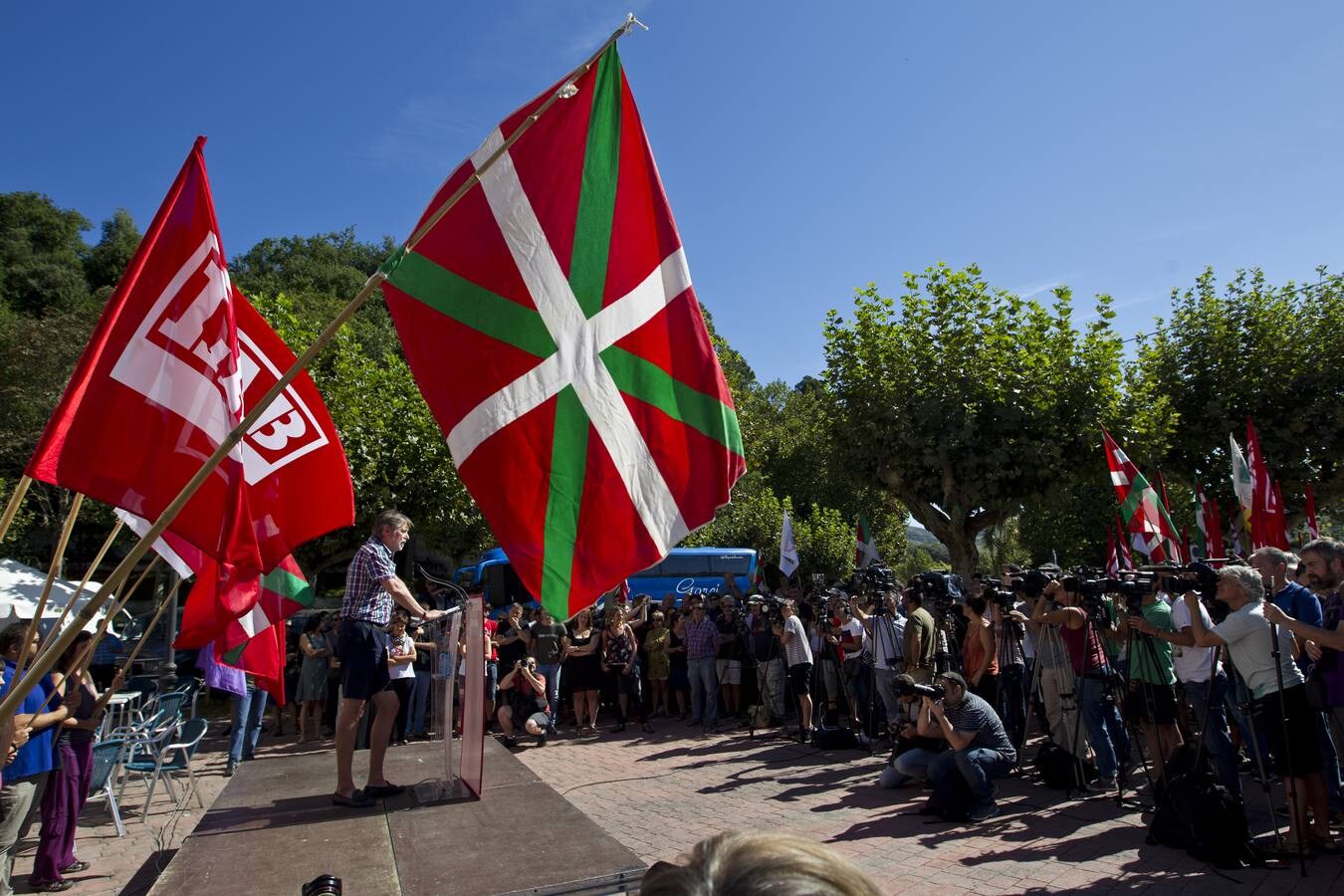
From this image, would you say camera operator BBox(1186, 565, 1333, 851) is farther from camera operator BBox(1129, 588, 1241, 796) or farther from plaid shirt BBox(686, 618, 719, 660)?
plaid shirt BBox(686, 618, 719, 660)

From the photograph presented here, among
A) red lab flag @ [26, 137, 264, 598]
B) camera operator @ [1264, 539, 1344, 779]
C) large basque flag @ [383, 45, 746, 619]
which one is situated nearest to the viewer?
red lab flag @ [26, 137, 264, 598]

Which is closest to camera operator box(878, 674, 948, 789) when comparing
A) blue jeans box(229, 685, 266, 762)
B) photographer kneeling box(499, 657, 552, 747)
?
photographer kneeling box(499, 657, 552, 747)

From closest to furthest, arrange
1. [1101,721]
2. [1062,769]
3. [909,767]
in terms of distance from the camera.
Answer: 1. [1101,721]
2. [1062,769]
3. [909,767]

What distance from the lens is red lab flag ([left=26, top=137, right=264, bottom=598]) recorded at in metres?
3.06

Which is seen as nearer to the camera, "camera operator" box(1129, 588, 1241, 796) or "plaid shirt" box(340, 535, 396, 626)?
"plaid shirt" box(340, 535, 396, 626)

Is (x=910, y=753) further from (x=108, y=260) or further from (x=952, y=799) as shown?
(x=108, y=260)

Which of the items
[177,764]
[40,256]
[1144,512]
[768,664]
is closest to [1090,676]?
[1144,512]

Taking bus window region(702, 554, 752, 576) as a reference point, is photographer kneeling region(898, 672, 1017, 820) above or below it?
below

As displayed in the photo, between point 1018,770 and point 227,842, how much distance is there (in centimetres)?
705

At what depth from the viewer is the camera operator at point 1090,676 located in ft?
23.6

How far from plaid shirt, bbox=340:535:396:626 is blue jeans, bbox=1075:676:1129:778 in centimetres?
570

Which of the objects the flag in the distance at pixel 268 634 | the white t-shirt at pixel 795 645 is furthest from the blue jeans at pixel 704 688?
the flag in the distance at pixel 268 634

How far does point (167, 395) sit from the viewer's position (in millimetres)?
3275

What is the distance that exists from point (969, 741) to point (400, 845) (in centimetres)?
493
